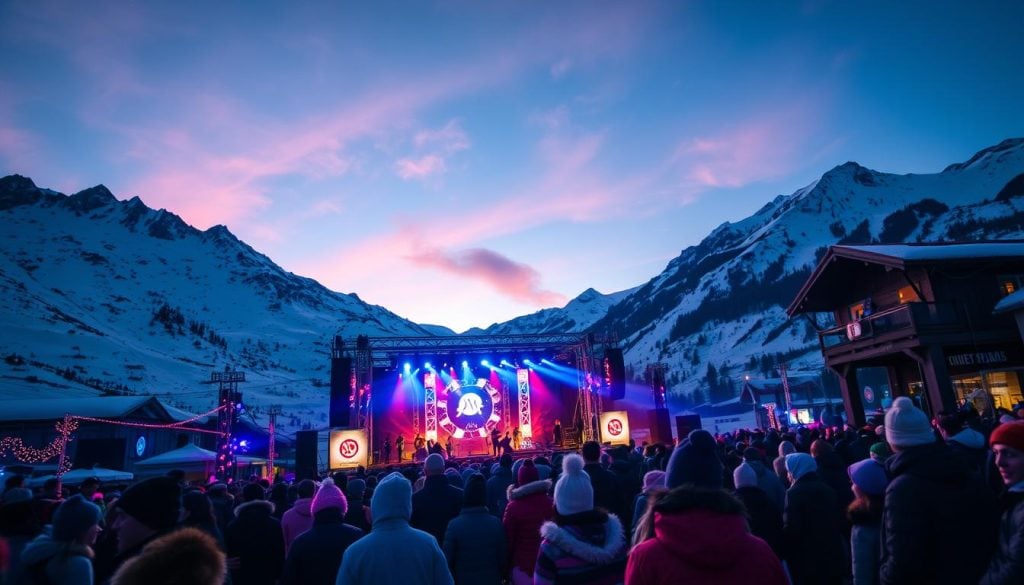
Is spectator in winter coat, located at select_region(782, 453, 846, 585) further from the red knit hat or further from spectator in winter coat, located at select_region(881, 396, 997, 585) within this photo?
the red knit hat

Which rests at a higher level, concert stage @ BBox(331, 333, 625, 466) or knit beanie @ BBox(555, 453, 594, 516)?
concert stage @ BBox(331, 333, 625, 466)

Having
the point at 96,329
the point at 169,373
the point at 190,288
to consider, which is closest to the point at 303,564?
the point at 169,373

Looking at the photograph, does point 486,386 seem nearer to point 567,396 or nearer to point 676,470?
point 567,396

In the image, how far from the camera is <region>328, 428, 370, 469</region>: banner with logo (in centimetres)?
2147

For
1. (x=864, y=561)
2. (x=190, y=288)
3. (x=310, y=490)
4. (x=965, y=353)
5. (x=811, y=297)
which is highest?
(x=190, y=288)

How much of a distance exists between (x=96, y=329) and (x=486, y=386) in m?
94.0

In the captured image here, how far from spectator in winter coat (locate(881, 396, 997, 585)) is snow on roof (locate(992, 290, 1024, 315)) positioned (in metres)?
19.4

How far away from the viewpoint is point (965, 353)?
60.1 feet

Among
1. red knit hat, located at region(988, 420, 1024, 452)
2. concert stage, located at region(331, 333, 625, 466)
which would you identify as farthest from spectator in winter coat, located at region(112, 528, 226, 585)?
concert stage, located at region(331, 333, 625, 466)

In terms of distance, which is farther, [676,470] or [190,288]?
[190,288]

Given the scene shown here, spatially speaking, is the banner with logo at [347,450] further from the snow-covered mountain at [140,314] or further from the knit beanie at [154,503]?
the snow-covered mountain at [140,314]

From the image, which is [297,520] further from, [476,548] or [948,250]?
[948,250]

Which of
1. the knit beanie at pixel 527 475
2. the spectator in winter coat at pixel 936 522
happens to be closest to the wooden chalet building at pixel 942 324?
the knit beanie at pixel 527 475

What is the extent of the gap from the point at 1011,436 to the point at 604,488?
339 cm
